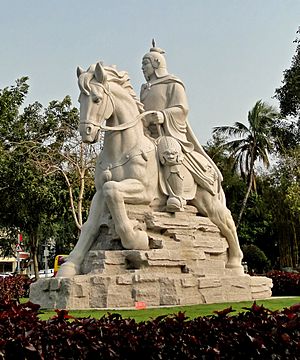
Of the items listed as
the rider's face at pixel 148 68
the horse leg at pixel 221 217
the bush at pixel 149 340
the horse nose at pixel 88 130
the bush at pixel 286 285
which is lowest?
the bush at pixel 149 340

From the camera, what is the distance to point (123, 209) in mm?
8758

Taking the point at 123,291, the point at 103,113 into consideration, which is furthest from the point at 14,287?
the point at 103,113

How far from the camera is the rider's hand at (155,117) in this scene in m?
9.73

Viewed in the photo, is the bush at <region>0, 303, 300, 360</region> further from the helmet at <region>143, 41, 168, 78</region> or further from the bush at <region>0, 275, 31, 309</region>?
the bush at <region>0, 275, 31, 309</region>

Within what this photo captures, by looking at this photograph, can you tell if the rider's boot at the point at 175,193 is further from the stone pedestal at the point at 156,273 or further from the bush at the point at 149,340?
the bush at the point at 149,340

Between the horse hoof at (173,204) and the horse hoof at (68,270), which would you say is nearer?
the horse hoof at (68,270)

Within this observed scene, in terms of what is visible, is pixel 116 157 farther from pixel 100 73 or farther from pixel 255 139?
pixel 255 139

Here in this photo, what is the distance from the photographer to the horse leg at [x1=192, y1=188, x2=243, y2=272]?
399 inches

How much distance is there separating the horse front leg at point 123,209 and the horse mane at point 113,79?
134 centimetres

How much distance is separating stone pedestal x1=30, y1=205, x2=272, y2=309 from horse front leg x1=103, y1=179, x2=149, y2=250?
0.15 meters

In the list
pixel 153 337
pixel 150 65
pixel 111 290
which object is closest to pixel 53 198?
pixel 150 65

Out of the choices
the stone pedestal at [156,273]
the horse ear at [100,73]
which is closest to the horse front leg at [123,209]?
the stone pedestal at [156,273]

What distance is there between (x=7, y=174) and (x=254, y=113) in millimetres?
13366

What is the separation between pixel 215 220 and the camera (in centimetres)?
1030
